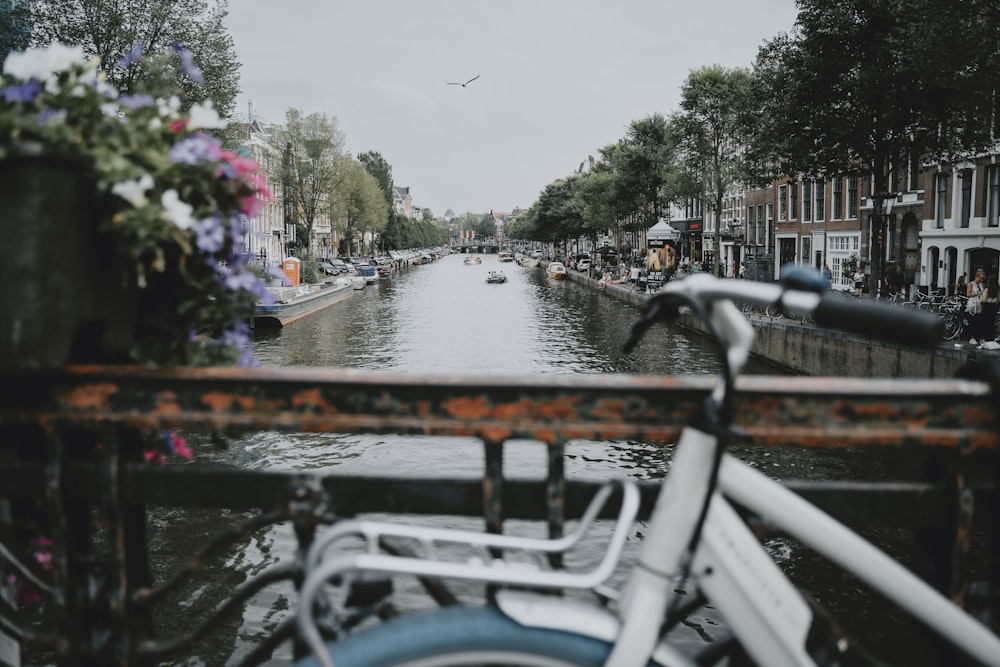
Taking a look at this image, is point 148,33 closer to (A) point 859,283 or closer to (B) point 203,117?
(A) point 859,283

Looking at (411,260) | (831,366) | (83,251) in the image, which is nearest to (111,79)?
(831,366)

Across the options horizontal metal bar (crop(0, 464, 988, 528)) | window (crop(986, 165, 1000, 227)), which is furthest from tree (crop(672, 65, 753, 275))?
horizontal metal bar (crop(0, 464, 988, 528))

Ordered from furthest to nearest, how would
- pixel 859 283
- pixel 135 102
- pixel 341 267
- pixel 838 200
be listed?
pixel 341 267 < pixel 838 200 < pixel 859 283 < pixel 135 102

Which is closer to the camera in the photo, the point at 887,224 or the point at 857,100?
the point at 857,100

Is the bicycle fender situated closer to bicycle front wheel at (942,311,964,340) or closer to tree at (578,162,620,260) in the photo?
bicycle front wheel at (942,311,964,340)

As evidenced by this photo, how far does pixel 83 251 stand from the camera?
2098 mm

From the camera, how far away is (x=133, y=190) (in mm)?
2074

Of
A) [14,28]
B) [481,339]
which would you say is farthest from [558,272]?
[14,28]

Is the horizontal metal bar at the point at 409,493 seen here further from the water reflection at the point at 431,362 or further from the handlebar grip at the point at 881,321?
the handlebar grip at the point at 881,321

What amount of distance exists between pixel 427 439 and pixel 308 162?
58.4m

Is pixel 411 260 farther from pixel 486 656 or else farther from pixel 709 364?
pixel 486 656

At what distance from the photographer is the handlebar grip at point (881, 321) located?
1.62 meters

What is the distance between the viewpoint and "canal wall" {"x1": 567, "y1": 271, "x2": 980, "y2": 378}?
17859mm

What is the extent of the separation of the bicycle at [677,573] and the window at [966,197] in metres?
34.8
